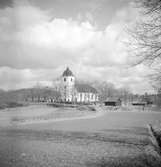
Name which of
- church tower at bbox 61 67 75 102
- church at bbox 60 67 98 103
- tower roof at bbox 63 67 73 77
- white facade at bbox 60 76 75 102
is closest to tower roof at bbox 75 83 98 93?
church at bbox 60 67 98 103

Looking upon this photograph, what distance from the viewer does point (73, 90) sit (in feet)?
301

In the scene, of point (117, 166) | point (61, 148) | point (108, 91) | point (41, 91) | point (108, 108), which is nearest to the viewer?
point (117, 166)

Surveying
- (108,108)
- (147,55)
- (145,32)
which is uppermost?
(145,32)

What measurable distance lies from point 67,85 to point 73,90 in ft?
16.5

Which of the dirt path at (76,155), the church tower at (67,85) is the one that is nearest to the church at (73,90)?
the church tower at (67,85)

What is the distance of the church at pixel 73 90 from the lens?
292 ft

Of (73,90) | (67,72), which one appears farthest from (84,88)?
(73,90)

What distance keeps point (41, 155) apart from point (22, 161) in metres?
1.16

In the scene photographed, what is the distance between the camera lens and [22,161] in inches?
279

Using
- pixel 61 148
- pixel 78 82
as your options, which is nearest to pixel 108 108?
pixel 61 148

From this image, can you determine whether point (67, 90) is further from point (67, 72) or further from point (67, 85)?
point (67, 72)

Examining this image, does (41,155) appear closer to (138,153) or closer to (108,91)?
(138,153)

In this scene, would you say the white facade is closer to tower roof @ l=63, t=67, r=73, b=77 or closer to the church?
the church

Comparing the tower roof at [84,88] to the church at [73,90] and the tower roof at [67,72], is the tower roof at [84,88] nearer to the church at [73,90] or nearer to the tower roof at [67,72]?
the church at [73,90]
